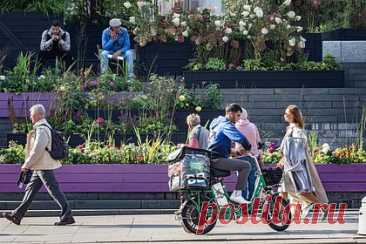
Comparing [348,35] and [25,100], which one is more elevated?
[348,35]

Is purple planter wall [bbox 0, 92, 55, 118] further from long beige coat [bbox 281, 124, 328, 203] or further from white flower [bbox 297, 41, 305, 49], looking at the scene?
long beige coat [bbox 281, 124, 328, 203]

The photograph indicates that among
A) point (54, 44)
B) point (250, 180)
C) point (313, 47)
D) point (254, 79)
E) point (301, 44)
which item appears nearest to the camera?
point (250, 180)

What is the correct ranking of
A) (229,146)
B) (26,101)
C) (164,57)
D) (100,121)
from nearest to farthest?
1. (229,146)
2. (100,121)
3. (26,101)
4. (164,57)

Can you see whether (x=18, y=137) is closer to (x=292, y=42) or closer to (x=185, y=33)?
(x=185, y=33)

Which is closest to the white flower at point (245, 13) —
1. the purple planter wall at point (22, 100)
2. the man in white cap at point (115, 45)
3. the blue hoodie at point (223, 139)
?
the man in white cap at point (115, 45)

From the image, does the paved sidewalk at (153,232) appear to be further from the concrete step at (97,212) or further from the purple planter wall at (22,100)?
the purple planter wall at (22,100)

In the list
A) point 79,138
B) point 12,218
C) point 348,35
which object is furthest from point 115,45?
point 12,218

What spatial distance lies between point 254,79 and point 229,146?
26.3ft

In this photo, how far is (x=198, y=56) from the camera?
944 inches

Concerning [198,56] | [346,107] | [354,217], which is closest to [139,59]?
[198,56]

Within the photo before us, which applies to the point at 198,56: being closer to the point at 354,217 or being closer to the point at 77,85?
the point at 77,85

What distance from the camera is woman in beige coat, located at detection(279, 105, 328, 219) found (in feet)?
51.8

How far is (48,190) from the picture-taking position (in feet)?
52.4

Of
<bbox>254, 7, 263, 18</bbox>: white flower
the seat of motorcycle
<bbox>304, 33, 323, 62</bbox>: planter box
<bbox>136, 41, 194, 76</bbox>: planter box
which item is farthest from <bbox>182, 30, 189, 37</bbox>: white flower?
the seat of motorcycle
